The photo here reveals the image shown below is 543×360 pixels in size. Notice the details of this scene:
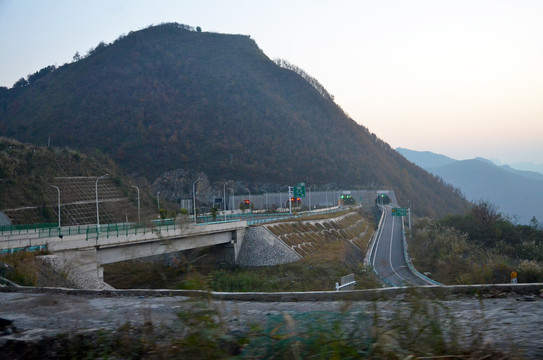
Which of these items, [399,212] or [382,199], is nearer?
[399,212]

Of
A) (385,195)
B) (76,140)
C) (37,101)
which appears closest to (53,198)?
(76,140)

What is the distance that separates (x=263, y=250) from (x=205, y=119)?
8486 cm

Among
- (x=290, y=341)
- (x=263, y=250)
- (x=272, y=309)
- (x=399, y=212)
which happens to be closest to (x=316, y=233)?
(x=263, y=250)

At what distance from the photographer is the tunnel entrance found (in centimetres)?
10693

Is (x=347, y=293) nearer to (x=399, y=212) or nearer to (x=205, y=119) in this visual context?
(x=399, y=212)

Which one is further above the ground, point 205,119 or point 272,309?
point 205,119

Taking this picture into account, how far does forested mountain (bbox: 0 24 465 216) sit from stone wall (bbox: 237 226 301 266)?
52641 millimetres

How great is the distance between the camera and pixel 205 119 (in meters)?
126

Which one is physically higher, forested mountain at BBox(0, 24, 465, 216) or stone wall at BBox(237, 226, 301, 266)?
forested mountain at BBox(0, 24, 465, 216)

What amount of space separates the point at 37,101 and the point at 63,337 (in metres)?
146

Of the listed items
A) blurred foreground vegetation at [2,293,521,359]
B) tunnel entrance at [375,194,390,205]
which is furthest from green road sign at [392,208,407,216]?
blurred foreground vegetation at [2,293,521,359]

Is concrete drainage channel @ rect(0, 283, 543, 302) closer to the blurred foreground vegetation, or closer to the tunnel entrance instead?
the blurred foreground vegetation

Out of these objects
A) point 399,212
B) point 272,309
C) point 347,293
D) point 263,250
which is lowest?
point 263,250

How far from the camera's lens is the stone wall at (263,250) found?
44.2 m
